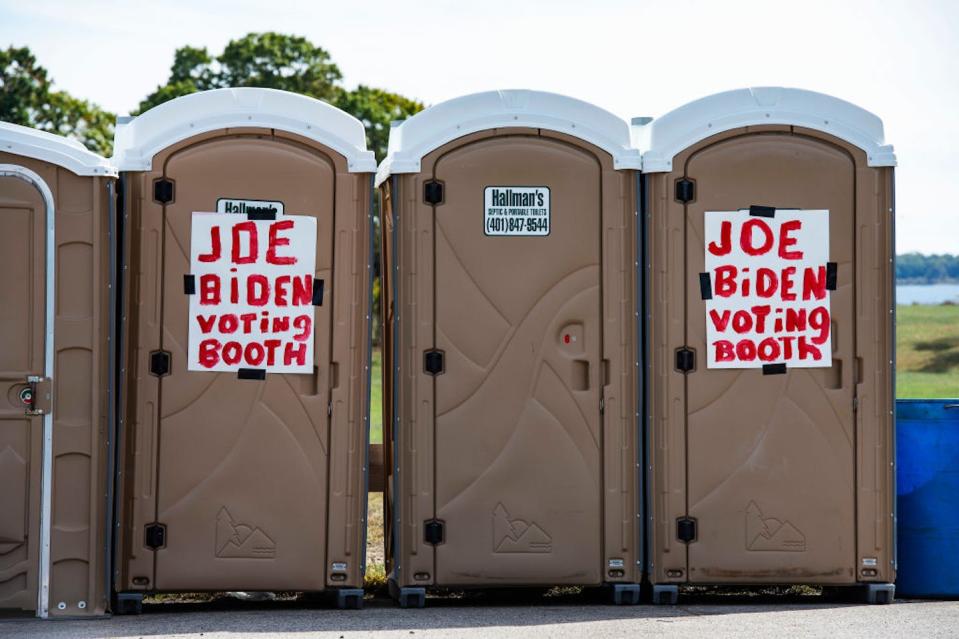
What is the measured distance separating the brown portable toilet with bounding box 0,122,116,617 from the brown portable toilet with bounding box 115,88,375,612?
0.14m

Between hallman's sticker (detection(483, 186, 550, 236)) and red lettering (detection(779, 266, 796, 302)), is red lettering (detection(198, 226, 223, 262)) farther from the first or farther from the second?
red lettering (detection(779, 266, 796, 302))

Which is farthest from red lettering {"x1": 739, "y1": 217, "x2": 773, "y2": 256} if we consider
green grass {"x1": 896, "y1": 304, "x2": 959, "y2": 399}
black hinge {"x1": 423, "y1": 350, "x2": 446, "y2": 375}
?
green grass {"x1": 896, "y1": 304, "x2": 959, "y2": 399}

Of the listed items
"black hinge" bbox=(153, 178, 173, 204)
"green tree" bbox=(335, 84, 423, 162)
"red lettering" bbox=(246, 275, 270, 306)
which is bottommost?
"red lettering" bbox=(246, 275, 270, 306)

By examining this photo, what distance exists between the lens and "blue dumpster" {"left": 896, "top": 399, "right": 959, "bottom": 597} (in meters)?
6.73

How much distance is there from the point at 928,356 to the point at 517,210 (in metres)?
40.3

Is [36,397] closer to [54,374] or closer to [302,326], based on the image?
[54,374]

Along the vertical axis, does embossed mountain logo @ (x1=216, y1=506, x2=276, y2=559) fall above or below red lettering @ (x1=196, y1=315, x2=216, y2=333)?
below

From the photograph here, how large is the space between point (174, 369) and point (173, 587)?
1.05 meters

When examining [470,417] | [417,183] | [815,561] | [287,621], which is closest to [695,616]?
[815,561]

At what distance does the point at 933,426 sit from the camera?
6738 mm

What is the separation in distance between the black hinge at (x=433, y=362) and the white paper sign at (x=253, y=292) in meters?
0.56

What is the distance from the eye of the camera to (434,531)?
6.36 meters

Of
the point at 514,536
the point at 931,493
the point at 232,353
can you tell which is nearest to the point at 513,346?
the point at 514,536

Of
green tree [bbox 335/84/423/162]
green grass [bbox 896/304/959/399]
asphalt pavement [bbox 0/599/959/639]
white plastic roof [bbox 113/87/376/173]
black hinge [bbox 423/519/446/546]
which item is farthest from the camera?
green tree [bbox 335/84/423/162]
